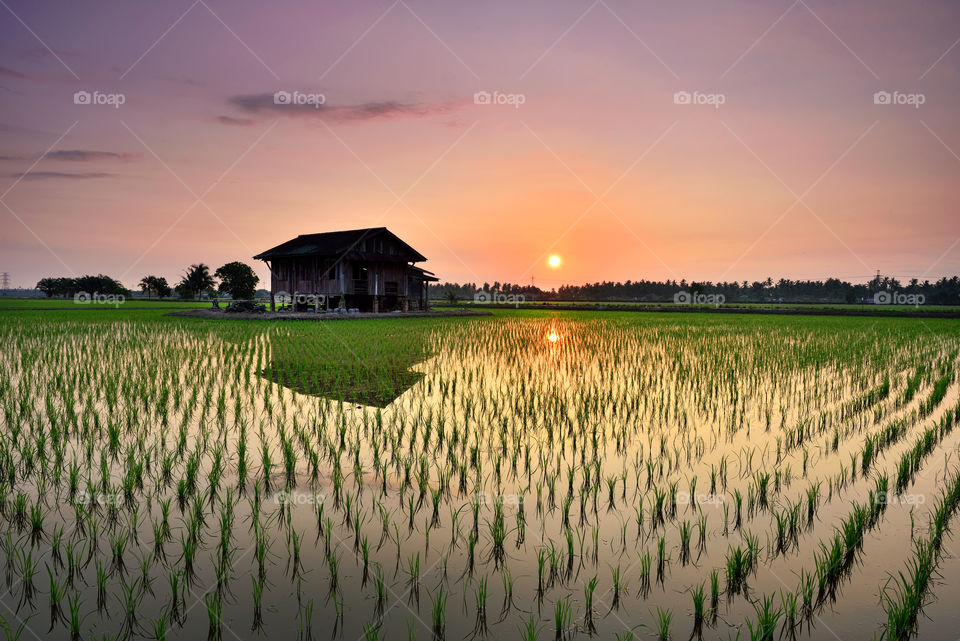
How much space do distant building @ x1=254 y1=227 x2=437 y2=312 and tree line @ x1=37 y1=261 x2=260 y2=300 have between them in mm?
39219

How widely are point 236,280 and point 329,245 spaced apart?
4553cm

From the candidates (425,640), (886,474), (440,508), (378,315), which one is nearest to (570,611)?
(425,640)

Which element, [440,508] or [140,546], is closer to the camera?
[140,546]

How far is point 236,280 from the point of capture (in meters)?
71.8

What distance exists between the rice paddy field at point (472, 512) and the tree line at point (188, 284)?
6831 centimetres

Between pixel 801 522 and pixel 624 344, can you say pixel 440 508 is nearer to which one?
pixel 801 522

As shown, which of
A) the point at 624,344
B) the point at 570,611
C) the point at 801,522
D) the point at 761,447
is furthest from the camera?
the point at 624,344

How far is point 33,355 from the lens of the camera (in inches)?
517

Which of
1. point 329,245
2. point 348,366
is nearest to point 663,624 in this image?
point 348,366

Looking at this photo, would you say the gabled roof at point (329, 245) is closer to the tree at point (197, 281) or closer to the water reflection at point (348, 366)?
the water reflection at point (348, 366)

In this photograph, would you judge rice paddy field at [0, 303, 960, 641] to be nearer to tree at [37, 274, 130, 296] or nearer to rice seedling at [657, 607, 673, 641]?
rice seedling at [657, 607, 673, 641]

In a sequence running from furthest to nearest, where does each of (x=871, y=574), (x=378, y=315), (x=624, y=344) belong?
(x=378, y=315)
(x=624, y=344)
(x=871, y=574)

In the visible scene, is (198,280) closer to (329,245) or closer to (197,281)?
(197,281)

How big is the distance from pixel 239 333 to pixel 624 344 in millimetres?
15757
